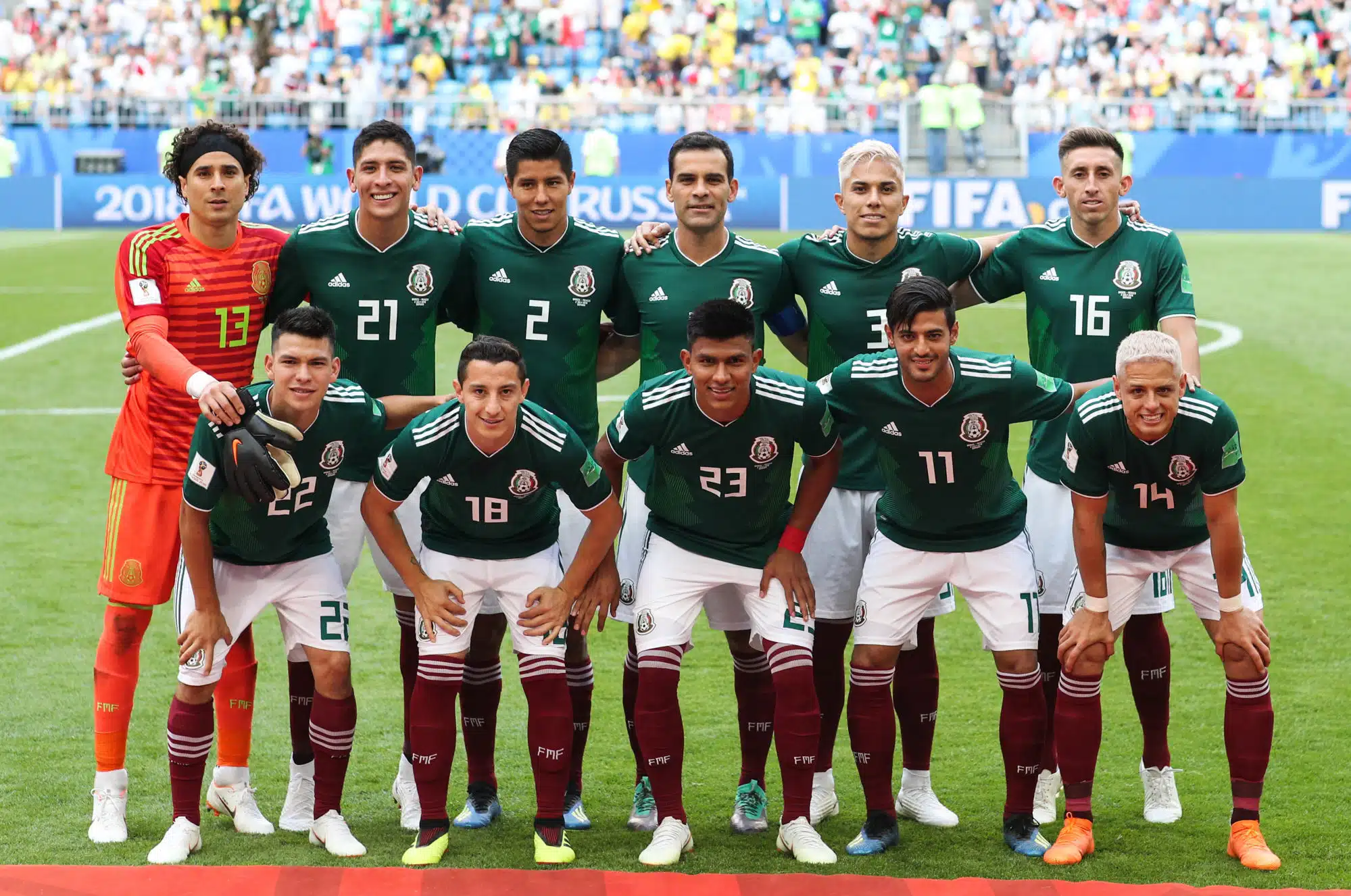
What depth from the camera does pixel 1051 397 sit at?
5.15 m

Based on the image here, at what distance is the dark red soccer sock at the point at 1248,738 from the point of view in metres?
5.06

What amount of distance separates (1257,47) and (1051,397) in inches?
1015

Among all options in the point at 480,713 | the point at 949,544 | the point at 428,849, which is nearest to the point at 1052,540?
the point at 949,544

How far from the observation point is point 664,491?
210 inches

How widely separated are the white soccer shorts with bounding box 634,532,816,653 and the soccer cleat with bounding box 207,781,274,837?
1.39m

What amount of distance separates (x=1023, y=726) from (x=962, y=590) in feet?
1.59

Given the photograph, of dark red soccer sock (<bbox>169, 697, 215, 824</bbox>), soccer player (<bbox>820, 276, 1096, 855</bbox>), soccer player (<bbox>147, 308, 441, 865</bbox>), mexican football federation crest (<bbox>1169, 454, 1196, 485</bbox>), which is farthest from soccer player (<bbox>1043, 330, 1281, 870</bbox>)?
dark red soccer sock (<bbox>169, 697, 215, 824</bbox>)

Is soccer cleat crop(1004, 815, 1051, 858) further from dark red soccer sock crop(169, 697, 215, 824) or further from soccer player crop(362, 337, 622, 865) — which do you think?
dark red soccer sock crop(169, 697, 215, 824)

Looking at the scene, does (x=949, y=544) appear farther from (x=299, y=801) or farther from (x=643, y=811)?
(x=299, y=801)

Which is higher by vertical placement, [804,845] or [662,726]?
[662,726]

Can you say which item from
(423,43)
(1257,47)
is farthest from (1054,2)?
(423,43)

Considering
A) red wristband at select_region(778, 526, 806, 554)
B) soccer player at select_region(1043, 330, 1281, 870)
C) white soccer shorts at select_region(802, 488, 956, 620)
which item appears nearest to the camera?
soccer player at select_region(1043, 330, 1281, 870)

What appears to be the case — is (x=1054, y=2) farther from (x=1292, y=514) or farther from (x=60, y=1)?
(x=1292, y=514)

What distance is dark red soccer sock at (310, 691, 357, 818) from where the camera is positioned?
5082 millimetres
